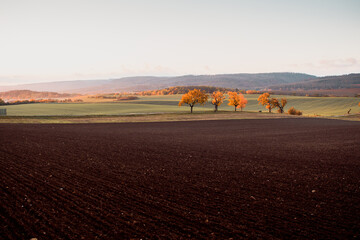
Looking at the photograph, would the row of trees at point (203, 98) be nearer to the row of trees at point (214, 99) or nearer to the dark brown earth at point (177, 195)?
the row of trees at point (214, 99)

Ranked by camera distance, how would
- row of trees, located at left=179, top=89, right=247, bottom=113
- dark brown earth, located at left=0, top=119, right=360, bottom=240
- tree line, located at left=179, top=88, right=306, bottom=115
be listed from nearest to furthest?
1. dark brown earth, located at left=0, top=119, right=360, bottom=240
2. row of trees, located at left=179, top=89, right=247, bottom=113
3. tree line, located at left=179, top=88, right=306, bottom=115

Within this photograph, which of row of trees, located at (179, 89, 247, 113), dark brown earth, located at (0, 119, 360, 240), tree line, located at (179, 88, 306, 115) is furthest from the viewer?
tree line, located at (179, 88, 306, 115)

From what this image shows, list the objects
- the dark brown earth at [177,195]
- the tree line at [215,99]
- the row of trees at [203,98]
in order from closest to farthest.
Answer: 1. the dark brown earth at [177,195]
2. the row of trees at [203,98]
3. the tree line at [215,99]

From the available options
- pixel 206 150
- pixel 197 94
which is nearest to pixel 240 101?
pixel 197 94

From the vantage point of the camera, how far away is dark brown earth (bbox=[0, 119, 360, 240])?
803 centimetres

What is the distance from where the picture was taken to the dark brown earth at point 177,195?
803 centimetres

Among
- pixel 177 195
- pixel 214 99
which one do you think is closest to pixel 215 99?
pixel 214 99

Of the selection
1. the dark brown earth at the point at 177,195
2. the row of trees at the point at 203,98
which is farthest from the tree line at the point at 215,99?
the dark brown earth at the point at 177,195

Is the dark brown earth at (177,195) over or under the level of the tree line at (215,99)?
under

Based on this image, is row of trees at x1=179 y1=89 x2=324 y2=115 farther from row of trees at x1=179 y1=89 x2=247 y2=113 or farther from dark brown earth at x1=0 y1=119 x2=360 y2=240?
dark brown earth at x1=0 y1=119 x2=360 y2=240

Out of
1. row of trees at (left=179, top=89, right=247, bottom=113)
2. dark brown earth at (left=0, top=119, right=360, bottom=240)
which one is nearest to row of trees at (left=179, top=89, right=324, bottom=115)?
row of trees at (left=179, top=89, right=247, bottom=113)

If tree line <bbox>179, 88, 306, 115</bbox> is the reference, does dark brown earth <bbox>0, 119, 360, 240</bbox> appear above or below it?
below

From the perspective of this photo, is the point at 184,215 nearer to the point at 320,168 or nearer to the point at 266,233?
the point at 266,233

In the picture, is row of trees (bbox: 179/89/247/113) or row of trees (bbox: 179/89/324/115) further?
row of trees (bbox: 179/89/324/115)
